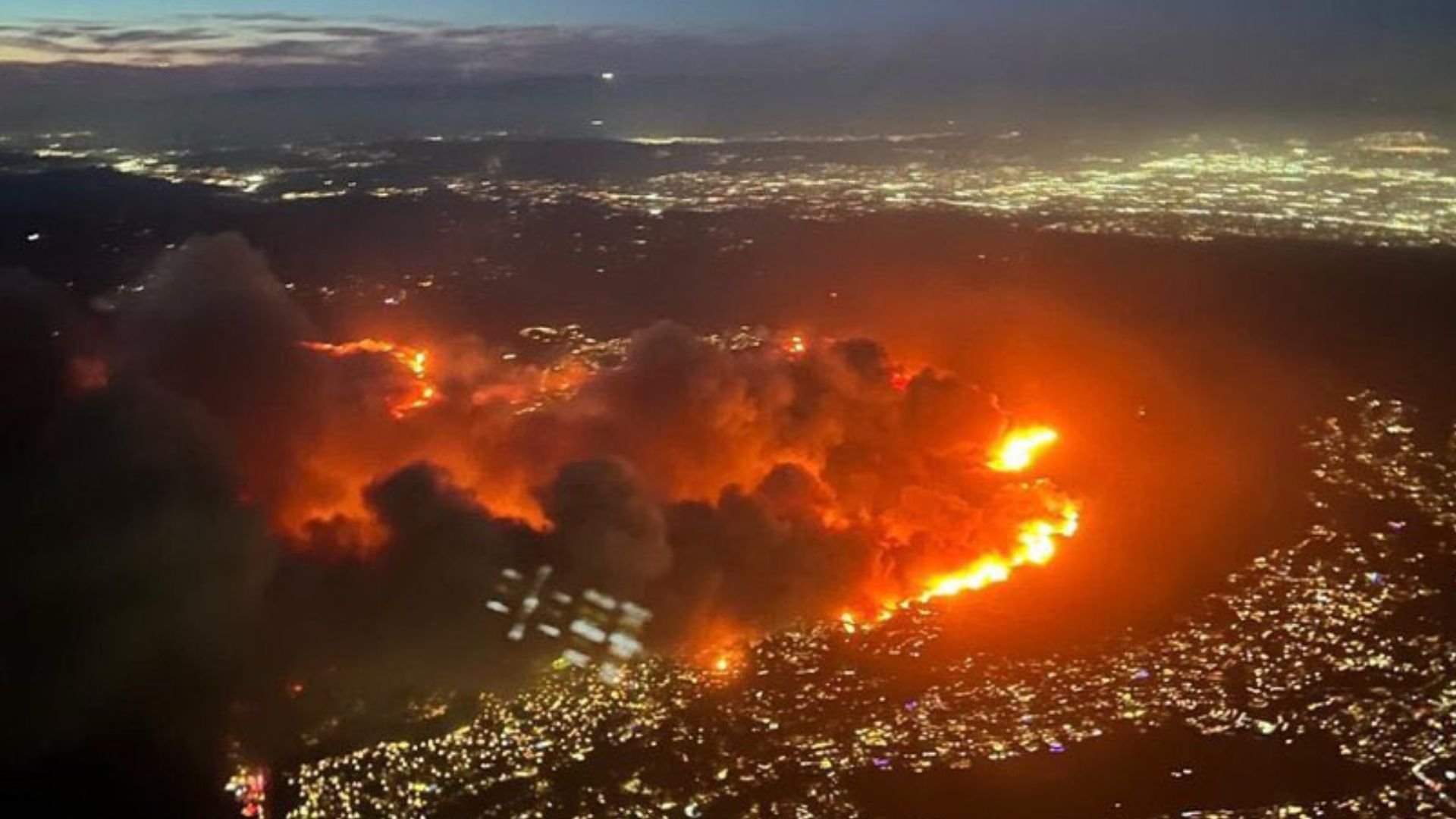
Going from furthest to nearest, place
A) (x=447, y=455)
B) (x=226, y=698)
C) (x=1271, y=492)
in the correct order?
(x=1271, y=492) → (x=447, y=455) → (x=226, y=698)

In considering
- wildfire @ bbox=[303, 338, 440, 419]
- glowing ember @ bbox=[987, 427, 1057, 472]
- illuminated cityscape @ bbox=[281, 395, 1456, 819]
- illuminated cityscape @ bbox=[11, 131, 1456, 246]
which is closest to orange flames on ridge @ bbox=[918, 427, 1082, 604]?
glowing ember @ bbox=[987, 427, 1057, 472]

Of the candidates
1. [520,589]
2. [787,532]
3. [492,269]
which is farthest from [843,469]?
[492,269]

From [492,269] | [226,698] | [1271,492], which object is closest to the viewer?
[226,698]

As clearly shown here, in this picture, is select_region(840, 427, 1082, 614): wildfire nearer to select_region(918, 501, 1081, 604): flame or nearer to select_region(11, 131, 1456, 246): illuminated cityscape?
select_region(918, 501, 1081, 604): flame

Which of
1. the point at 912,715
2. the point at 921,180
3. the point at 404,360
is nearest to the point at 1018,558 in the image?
the point at 912,715

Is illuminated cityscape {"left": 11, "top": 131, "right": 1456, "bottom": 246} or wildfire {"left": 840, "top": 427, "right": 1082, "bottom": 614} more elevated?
wildfire {"left": 840, "top": 427, "right": 1082, "bottom": 614}

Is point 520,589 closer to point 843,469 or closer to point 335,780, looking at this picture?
point 335,780
